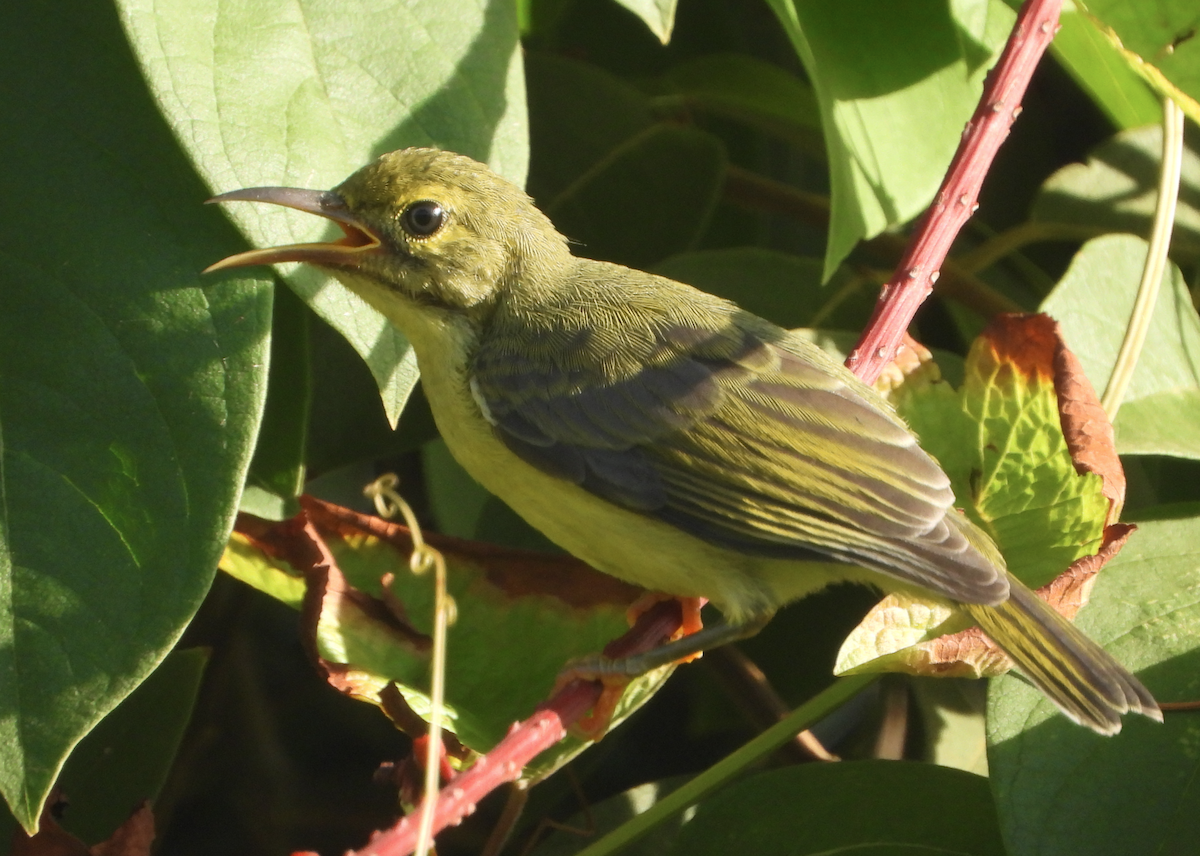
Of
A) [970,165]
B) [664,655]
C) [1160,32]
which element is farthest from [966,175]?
[664,655]

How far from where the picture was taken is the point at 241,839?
3.52 meters

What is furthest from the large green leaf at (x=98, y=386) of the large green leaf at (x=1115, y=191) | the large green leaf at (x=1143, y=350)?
the large green leaf at (x=1115, y=191)

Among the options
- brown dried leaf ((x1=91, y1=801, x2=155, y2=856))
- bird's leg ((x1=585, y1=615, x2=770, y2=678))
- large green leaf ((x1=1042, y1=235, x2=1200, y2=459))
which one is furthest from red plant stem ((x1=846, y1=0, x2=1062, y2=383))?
brown dried leaf ((x1=91, y1=801, x2=155, y2=856))

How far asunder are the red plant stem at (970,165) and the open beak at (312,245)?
1058mm

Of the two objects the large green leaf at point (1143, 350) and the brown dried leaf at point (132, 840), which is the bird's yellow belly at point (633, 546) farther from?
the brown dried leaf at point (132, 840)

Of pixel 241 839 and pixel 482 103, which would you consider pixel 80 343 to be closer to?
pixel 482 103

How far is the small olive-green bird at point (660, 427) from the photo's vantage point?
2375 millimetres

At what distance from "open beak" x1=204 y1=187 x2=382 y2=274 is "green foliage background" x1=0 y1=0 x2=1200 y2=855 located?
0.03m

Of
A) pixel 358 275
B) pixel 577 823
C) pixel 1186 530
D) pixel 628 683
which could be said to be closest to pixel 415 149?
pixel 358 275

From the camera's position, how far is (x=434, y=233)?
9.09 feet

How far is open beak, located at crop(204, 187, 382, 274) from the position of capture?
2070 millimetres

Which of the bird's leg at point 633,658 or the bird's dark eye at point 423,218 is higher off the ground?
the bird's dark eye at point 423,218

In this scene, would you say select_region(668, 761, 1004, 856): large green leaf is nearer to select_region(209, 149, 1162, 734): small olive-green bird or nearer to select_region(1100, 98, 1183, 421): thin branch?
select_region(209, 149, 1162, 734): small olive-green bird

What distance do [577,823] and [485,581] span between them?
31.6 inches
